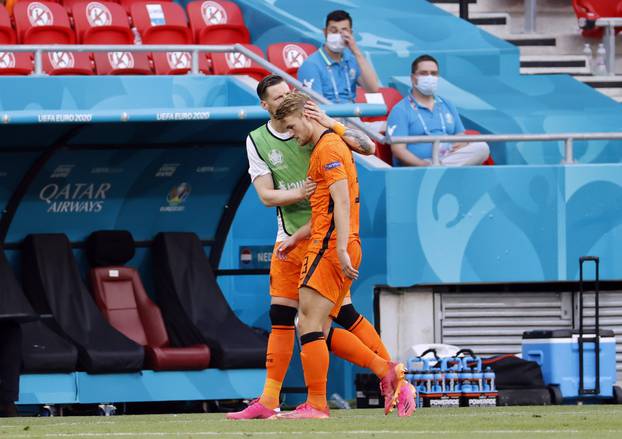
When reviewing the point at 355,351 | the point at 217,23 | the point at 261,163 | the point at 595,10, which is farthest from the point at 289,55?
the point at 355,351

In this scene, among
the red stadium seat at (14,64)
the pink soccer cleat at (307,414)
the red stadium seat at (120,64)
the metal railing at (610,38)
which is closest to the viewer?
the pink soccer cleat at (307,414)

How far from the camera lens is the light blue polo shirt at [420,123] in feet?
47.6

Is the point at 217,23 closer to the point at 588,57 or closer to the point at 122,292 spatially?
the point at 122,292

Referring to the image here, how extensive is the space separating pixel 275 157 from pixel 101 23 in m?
6.44

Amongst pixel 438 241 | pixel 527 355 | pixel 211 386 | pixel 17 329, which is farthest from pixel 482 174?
pixel 17 329

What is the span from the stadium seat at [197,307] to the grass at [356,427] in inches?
109

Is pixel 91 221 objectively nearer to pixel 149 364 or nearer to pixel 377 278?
pixel 149 364

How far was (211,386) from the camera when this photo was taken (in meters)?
13.3

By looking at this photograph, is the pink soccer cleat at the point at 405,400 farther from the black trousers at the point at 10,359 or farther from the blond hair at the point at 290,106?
the black trousers at the point at 10,359

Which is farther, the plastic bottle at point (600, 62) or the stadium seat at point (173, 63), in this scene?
the plastic bottle at point (600, 62)

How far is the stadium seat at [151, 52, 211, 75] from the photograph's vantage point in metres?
15.6

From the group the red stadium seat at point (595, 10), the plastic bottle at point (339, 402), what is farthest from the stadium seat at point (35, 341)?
the red stadium seat at point (595, 10)

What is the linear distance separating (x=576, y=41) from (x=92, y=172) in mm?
6988

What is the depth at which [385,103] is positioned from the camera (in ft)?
50.6
